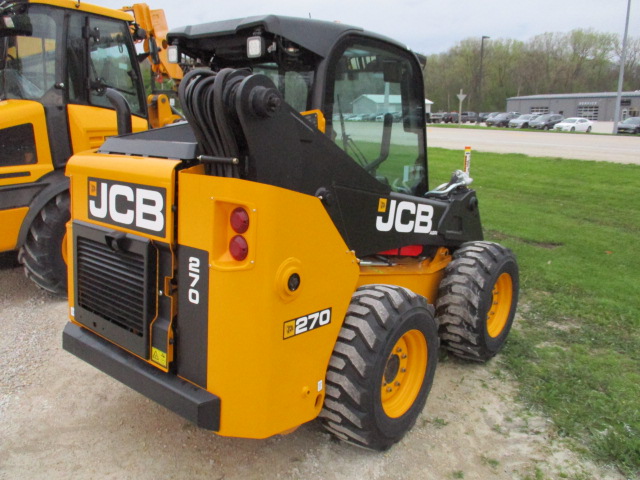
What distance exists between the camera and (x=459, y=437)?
3.25 meters

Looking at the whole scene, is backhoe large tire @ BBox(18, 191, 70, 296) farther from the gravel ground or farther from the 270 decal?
the 270 decal

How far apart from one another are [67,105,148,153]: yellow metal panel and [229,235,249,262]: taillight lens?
3.43 meters

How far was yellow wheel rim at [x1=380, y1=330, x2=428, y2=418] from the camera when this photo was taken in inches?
124

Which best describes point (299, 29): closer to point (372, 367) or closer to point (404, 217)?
point (404, 217)

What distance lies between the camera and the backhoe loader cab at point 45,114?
5.09m

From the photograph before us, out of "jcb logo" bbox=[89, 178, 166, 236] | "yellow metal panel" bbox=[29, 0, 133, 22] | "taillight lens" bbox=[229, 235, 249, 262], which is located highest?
"yellow metal panel" bbox=[29, 0, 133, 22]

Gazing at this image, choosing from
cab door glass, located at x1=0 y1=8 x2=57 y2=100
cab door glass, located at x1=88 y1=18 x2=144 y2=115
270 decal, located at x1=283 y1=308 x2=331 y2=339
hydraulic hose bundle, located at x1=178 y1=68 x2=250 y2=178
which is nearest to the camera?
hydraulic hose bundle, located at x1=178 y1=68 x2=250 y2=178

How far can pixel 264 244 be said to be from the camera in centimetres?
234

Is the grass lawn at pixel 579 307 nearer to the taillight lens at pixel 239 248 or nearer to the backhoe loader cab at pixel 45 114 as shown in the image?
the taillight lens at pixel 239 248

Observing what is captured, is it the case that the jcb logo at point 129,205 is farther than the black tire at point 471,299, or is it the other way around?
the black tire at point 471,299

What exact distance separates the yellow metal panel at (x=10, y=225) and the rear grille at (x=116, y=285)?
2397 mm

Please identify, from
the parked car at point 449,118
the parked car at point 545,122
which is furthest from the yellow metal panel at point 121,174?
the parked car at point 449,118

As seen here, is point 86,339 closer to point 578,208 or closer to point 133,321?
point 133,321

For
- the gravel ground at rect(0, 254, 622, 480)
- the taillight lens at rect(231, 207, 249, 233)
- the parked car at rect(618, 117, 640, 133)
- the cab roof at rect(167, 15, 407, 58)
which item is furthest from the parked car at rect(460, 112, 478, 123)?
the taillight lens at rect(231, 207, 249, 233)
